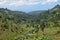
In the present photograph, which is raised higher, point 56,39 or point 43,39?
point 43,39

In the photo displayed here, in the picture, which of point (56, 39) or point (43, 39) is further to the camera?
point (56, 39)
